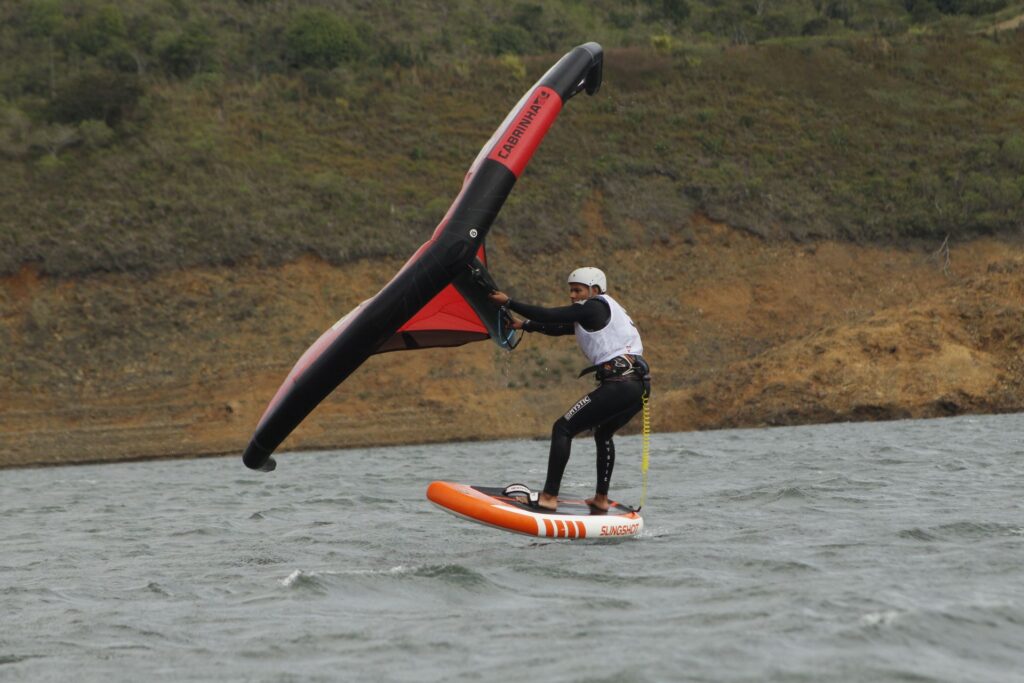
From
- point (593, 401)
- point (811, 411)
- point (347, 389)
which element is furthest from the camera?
point (347, 389)

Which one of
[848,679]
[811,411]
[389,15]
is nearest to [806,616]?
[848,679]

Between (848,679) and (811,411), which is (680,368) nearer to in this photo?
(811,411)

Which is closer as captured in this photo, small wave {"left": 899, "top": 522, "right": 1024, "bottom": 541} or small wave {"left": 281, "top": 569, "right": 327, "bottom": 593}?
small wave {"left": 281, "top": 569, "right": 327, "bottom": 593}

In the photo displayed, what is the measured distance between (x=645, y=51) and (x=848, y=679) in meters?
52.2

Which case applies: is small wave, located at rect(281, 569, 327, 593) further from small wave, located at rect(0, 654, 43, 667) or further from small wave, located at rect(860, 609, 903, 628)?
small wave, located at rect(860, 609, 903, 628)

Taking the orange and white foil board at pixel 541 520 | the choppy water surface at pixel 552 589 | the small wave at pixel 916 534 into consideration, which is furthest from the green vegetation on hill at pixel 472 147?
the small wave at pixel 916 534

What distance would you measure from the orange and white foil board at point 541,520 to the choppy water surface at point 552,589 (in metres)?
0.18

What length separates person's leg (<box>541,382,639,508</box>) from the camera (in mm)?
12547

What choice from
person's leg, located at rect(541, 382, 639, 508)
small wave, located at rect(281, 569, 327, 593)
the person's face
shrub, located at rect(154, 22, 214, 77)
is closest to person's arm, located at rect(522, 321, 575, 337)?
the person's face

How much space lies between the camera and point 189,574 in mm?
11180

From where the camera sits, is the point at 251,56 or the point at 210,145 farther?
the point at 251,56

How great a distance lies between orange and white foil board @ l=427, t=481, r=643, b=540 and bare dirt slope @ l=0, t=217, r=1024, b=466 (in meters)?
24.0

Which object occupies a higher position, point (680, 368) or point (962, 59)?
point (962, 59)

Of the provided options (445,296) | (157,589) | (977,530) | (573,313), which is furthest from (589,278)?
(157,589)
